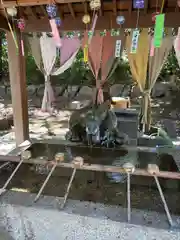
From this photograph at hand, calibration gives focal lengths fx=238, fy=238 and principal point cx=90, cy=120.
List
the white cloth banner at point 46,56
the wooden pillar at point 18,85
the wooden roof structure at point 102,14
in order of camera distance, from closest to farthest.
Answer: the wooden roof structure at point 102,14, the wooden pillar at point 18,85, the white cloth banner at point 46,56

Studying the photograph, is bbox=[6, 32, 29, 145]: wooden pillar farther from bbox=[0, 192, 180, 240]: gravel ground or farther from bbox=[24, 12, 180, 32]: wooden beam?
bbox=[0, 192, 180, 240]: gravel ground

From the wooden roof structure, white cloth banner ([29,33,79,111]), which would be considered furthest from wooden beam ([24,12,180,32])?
white cloth banner ([29,33,79,111])

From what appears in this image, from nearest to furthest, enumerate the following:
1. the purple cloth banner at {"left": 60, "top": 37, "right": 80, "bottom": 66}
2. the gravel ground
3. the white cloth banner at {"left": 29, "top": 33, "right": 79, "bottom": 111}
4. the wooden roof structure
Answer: the gravel ground, the wooden roof structure, the purple cloth banner at {"left": 60, "top": 37, "right": 80, "bottom": 66}, the white cloth banner at {"left": 29, "top": 33, "right": 79, "bottom": 111}

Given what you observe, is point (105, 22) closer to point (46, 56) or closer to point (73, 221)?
point (73, 221)

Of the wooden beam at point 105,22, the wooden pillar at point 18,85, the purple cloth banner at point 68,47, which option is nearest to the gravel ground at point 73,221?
the wooden pillar at point 18,85

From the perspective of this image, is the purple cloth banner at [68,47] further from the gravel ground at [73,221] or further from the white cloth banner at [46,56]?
the gravel ground at [73,221]

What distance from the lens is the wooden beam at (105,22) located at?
10.3 ft

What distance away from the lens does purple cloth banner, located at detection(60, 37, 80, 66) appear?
640 cm

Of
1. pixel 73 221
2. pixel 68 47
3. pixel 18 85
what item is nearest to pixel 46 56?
pixel 68 47

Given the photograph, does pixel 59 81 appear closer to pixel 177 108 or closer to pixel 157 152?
pixel 177 108

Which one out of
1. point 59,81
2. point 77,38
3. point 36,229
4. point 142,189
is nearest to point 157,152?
point 142,189

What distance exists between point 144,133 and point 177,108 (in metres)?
4.33

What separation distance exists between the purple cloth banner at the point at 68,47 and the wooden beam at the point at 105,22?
284 centimetres

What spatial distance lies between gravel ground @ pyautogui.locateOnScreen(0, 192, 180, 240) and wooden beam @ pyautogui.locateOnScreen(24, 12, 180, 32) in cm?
253
